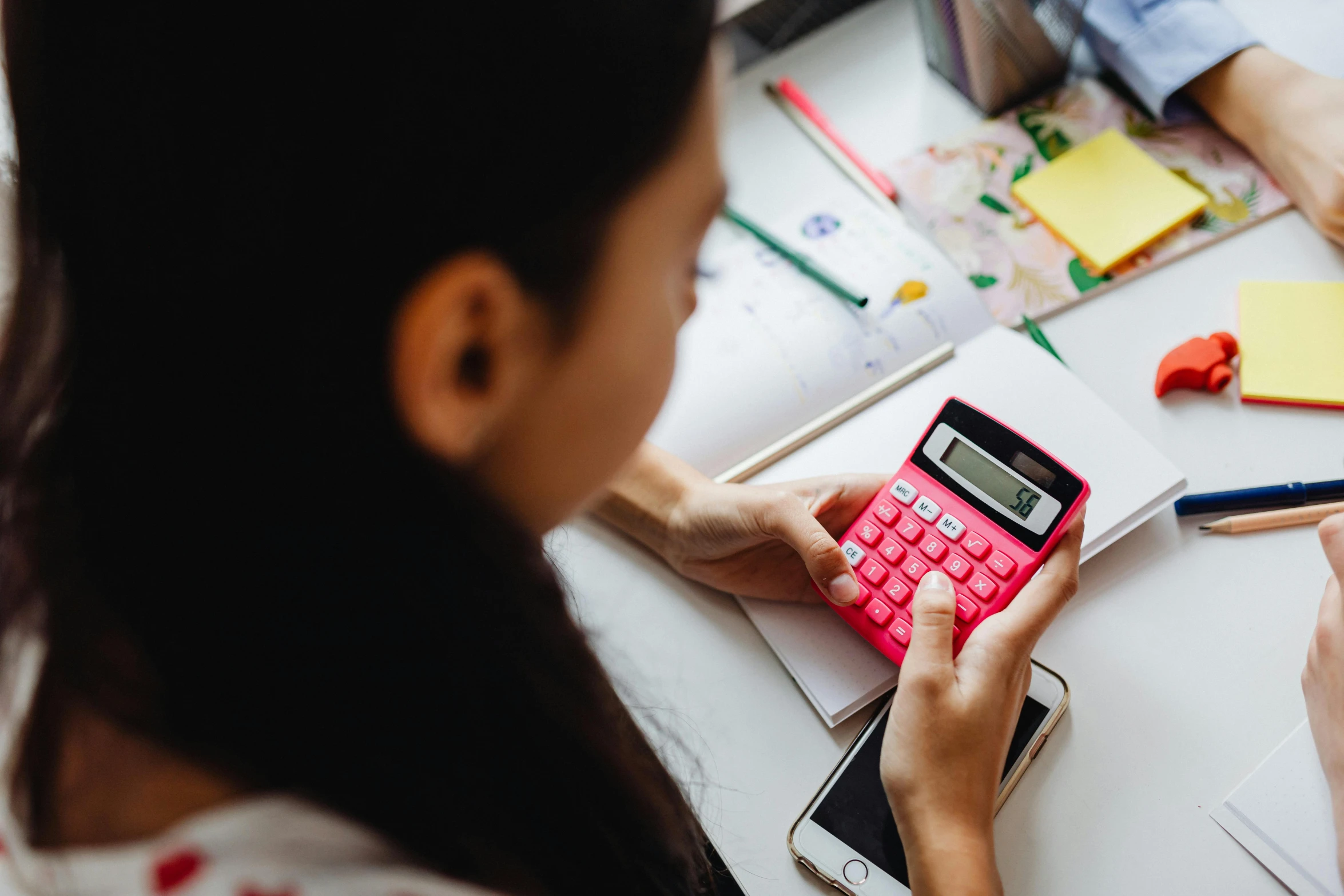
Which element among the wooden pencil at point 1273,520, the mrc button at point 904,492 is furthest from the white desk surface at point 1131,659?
the mrc button at point 904,492

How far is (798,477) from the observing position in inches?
22.8

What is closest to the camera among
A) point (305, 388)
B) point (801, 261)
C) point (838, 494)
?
point (305, 388)

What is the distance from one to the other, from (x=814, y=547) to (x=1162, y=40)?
0.50 meters

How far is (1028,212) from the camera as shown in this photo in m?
0.67

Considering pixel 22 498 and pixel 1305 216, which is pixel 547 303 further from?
pixel 1305 216

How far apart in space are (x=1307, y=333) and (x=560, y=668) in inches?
20.9

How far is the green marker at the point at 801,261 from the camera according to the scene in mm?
632

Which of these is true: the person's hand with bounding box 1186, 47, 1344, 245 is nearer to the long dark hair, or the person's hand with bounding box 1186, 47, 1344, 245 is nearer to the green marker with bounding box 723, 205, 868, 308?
the green marker with bounding box 723, 205, 868, 308

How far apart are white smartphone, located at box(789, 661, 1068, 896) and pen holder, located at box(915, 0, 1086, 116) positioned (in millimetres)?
459

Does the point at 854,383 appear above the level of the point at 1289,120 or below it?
below

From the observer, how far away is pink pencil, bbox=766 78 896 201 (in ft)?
2.30

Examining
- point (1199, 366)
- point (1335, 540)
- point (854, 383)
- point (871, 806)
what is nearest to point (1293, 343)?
point (1199, 366)

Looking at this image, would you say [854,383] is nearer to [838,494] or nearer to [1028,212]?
[838,494]

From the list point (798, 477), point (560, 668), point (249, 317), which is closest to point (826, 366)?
point (798, 477)
